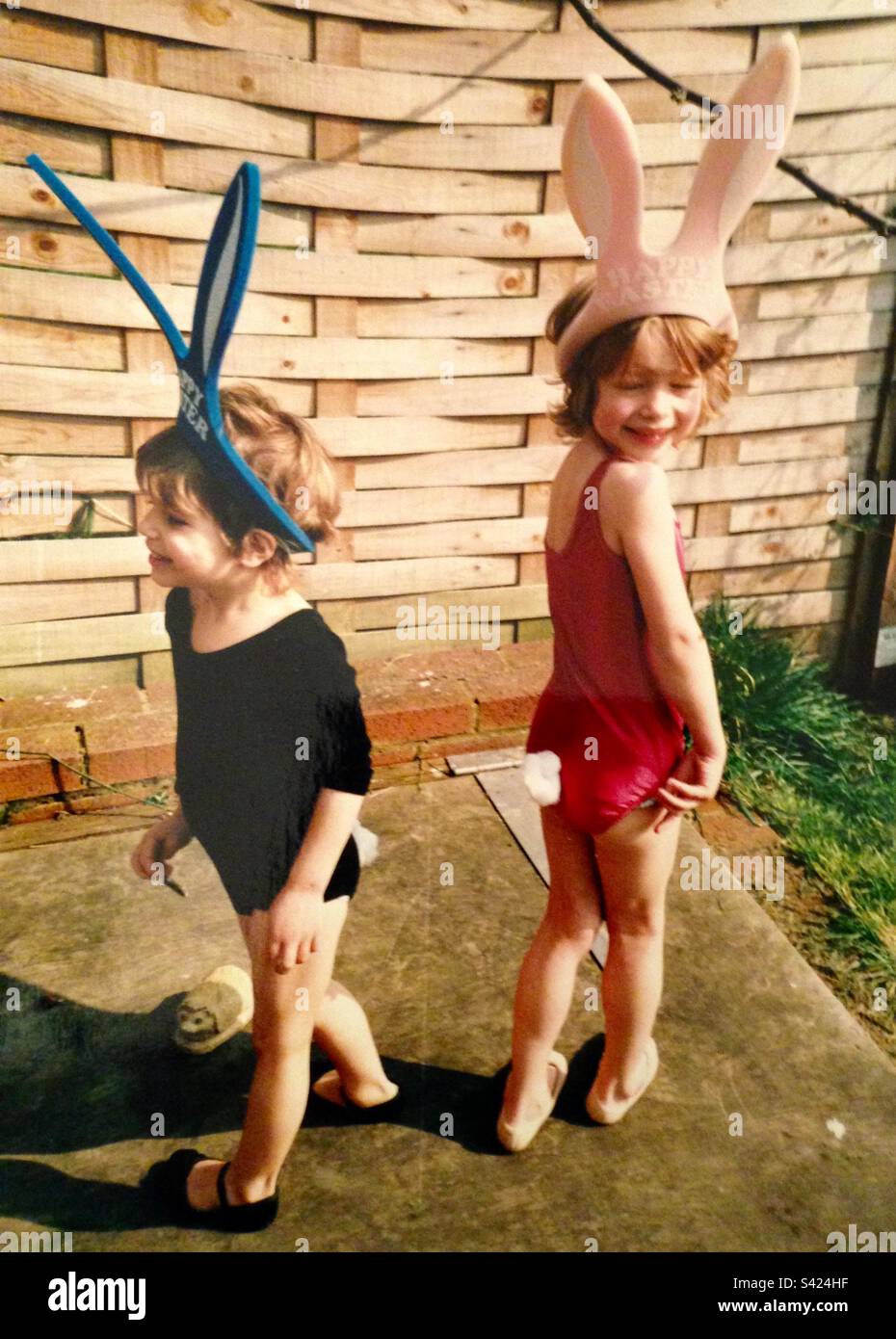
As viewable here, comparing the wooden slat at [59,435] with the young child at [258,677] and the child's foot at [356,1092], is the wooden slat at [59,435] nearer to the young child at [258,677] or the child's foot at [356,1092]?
the young child at [258,677]

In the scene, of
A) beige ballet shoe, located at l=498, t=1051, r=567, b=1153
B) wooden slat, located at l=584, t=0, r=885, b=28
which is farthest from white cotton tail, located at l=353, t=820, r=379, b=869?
wooden slat, located at l=584, t=0, r=885, b=28

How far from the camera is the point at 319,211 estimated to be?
2695 millimetres

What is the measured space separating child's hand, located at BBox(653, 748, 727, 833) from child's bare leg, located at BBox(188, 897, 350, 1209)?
0.58m

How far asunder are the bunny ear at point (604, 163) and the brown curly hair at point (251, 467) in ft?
1.81

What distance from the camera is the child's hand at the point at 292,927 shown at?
1.66m

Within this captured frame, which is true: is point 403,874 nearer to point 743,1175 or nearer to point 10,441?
point 743,1175

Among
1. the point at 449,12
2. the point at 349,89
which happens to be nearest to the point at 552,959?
the point at 349,89

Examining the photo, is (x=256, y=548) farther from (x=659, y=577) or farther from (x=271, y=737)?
(x=659, y=577)

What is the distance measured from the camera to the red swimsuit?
1703 millimetres

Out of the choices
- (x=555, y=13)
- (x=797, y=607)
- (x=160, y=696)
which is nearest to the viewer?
(x=555, y=13)

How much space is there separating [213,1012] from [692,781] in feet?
3.86

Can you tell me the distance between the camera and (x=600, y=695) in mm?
1786
